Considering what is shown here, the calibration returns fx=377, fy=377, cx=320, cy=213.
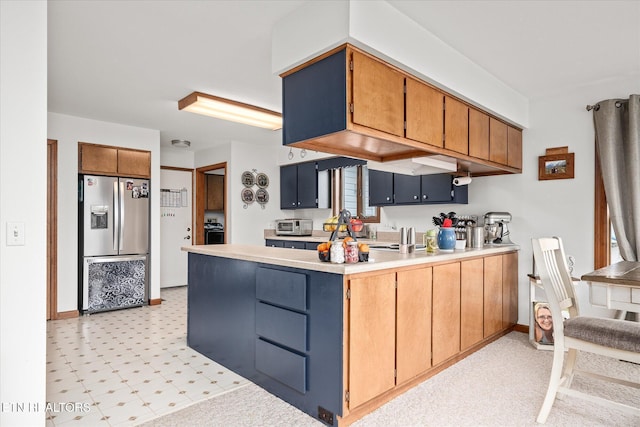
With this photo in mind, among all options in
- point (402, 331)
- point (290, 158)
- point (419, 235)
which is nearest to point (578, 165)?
point (419, 235)

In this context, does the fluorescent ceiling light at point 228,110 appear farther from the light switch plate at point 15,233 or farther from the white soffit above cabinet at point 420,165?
the light switch plate at point 15,233

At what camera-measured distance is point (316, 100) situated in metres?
2.30

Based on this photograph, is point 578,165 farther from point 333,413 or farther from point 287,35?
point 333,413

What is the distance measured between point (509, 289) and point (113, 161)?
4.88 meters

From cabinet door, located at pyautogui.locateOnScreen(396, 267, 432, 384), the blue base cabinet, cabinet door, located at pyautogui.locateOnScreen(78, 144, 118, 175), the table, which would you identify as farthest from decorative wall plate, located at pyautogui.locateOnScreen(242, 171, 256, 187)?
the table

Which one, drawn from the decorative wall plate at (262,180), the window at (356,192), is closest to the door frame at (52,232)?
the decorative wall plate at (262,180)

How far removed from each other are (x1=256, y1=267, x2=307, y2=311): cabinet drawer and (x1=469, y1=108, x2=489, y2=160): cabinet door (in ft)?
6.39

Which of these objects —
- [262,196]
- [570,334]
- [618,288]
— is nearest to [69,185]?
[262,196]

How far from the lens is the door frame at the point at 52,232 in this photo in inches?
171

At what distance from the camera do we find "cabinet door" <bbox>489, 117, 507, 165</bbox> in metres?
3.52

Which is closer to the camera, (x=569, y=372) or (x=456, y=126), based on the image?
(x=569, y=372)

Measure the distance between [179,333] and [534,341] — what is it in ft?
11.2

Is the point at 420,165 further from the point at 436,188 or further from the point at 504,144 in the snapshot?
the point at 504,144

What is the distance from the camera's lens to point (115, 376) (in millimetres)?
2775
